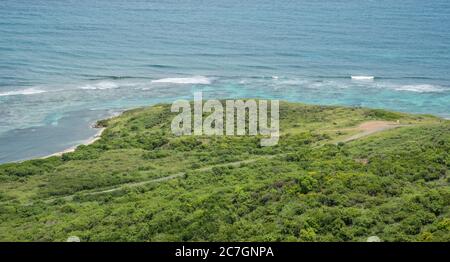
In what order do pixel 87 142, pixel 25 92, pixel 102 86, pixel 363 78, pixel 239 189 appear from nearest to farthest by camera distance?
pixel 239 189 → pixel 87 142 → pixel 25 92 → pixel 102 86 → pixel 363 78

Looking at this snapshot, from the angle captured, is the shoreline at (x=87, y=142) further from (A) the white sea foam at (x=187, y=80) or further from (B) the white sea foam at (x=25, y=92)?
(A) the white sea foam at (x=187, y=80)

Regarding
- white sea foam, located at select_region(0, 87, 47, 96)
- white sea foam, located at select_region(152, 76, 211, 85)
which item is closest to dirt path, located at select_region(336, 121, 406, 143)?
white sea foam, located at select_region(152, 76, 211, 85)

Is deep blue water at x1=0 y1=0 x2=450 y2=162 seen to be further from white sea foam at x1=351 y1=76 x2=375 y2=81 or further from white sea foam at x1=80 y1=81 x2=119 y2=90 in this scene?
white sea foam at x1=351 y1=76 x2=375 y2=81

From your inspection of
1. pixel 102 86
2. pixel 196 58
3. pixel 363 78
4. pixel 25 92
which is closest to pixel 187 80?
pixel 102 86

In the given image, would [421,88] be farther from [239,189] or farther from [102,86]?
[239,189]

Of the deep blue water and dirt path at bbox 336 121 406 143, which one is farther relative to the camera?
the deep blue water

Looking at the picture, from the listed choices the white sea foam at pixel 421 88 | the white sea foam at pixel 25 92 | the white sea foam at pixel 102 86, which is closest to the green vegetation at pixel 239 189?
the white sea foam at pixel 25 92
